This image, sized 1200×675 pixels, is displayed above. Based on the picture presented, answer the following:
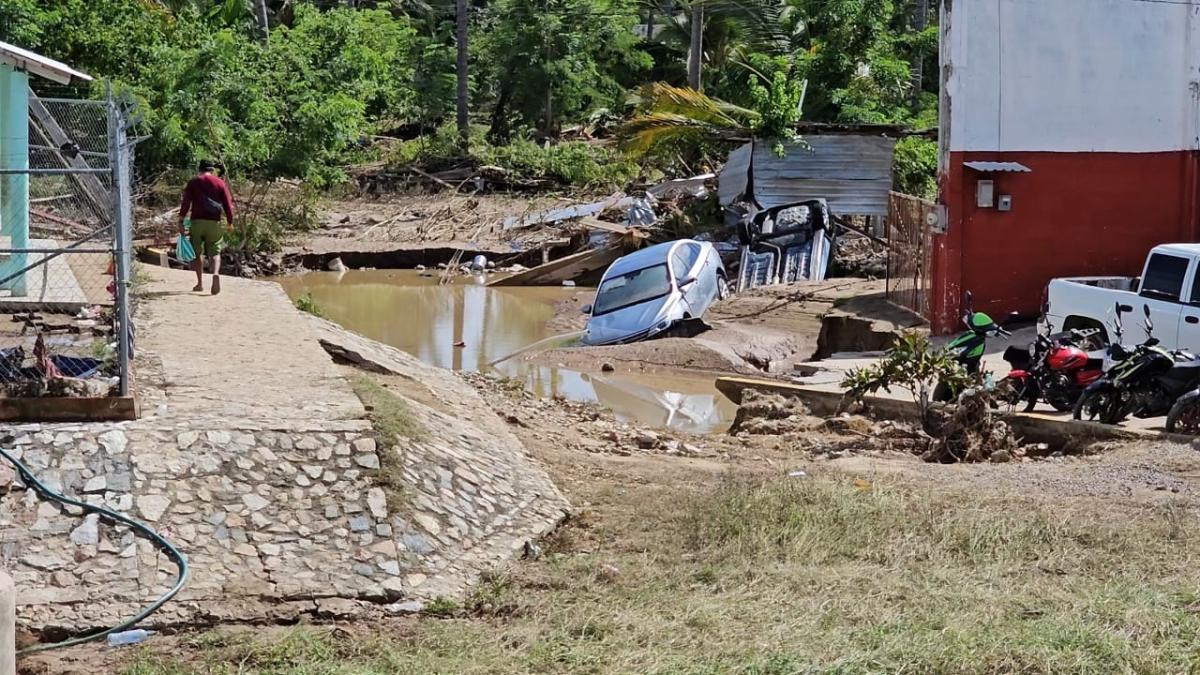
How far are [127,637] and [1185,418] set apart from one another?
342 inches

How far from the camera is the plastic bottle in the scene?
7.91m

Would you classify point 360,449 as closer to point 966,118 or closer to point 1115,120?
point 966,118

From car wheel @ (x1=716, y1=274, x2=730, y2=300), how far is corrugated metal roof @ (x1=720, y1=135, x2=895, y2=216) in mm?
4231

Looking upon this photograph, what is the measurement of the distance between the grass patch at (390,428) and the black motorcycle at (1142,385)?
20.1 feet

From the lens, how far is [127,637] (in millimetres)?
7949

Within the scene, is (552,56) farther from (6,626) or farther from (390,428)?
(6,626)

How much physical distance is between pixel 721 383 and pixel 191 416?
25.9ft

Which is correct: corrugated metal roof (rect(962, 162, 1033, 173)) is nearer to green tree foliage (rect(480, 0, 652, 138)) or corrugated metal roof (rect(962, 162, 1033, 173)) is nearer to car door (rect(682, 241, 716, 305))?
car door (rect(682, 241, 716, 305))

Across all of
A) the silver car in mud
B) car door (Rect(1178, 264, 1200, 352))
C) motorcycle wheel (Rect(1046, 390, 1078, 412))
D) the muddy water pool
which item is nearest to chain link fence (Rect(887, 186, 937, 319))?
the silver car in mud

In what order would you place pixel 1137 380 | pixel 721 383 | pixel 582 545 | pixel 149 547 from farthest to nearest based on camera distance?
pixel 721 383
pixel 1137 380
pixel 582 545
pixel 149 547

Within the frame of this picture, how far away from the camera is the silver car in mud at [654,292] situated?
2166cm

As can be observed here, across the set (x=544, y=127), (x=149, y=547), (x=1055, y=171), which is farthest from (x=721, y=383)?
(x=544, y=127)

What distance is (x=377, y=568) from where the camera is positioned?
8.73 meters

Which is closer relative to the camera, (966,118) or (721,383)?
(721,383)
